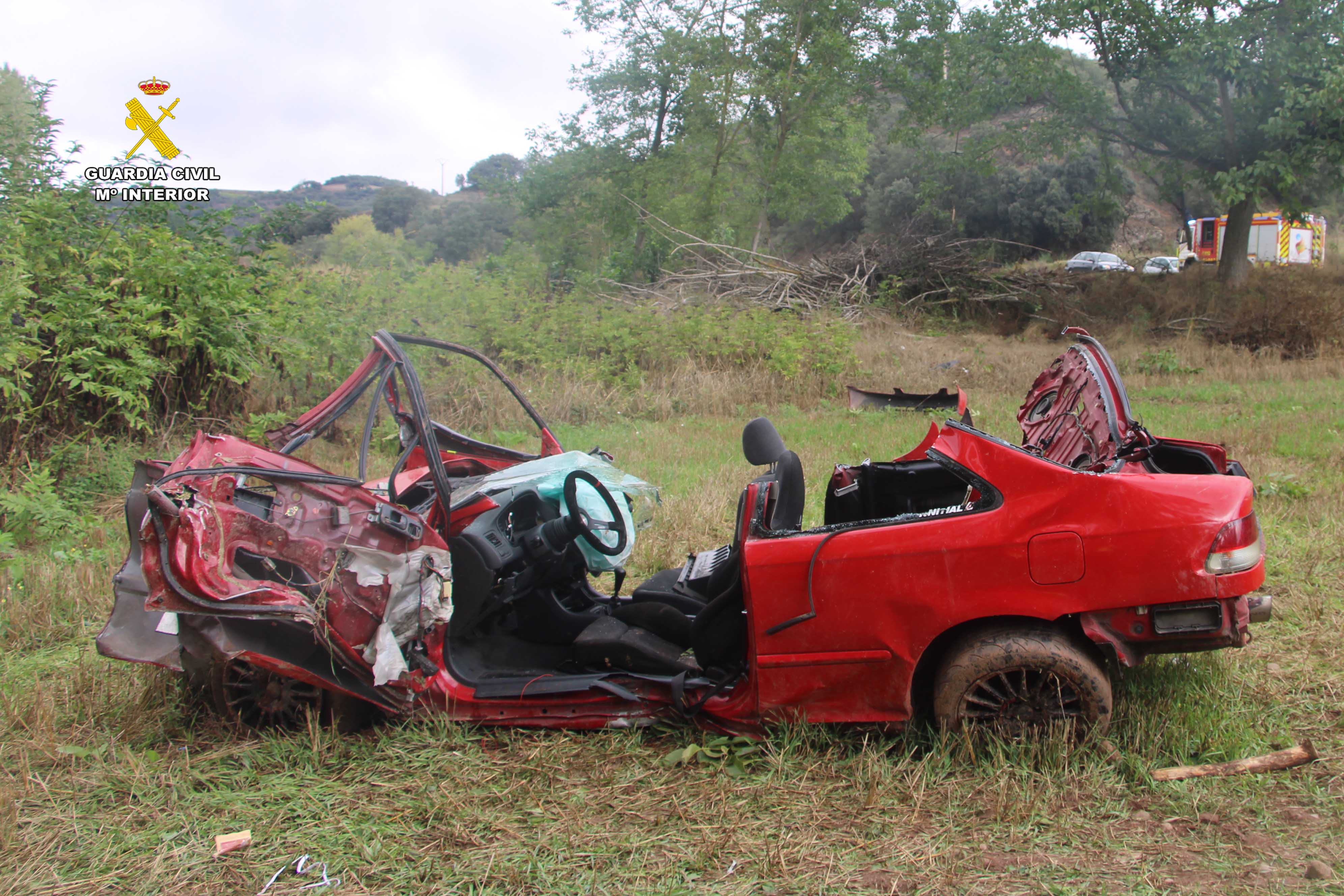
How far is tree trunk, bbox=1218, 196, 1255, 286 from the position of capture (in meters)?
19.7

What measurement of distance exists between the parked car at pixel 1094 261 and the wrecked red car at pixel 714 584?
2528 centimetres

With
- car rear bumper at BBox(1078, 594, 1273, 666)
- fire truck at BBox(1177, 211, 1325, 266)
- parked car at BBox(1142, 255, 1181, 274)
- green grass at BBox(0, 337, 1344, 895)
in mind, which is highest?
fire truck at BBox(1177, 211, 1325, 266)

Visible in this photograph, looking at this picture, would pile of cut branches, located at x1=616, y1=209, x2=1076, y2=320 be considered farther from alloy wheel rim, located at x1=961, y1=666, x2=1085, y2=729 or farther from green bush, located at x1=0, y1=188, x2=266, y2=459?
alloy wheel rim, located at x1=961, y1=666, x2=1085, y2=729

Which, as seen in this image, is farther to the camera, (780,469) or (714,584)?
(714,584)

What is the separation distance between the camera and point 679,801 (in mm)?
3070

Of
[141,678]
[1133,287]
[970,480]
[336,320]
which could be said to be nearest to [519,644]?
[141,678]

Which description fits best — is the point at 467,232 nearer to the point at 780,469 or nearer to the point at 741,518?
the point at 741,518

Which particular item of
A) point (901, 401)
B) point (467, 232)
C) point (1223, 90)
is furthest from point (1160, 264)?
point (467, 232)

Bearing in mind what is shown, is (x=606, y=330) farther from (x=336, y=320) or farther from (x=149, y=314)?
(x=149, y=314)

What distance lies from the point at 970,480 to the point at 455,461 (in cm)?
273

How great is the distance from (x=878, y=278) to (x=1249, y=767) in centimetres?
1881

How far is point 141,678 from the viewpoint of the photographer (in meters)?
3.97

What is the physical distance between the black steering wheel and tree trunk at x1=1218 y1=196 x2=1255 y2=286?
2079 cm

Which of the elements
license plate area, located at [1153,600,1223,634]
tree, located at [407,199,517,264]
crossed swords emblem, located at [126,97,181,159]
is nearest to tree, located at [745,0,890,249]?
crossed swords emblem, located at [126,97,181,159]
